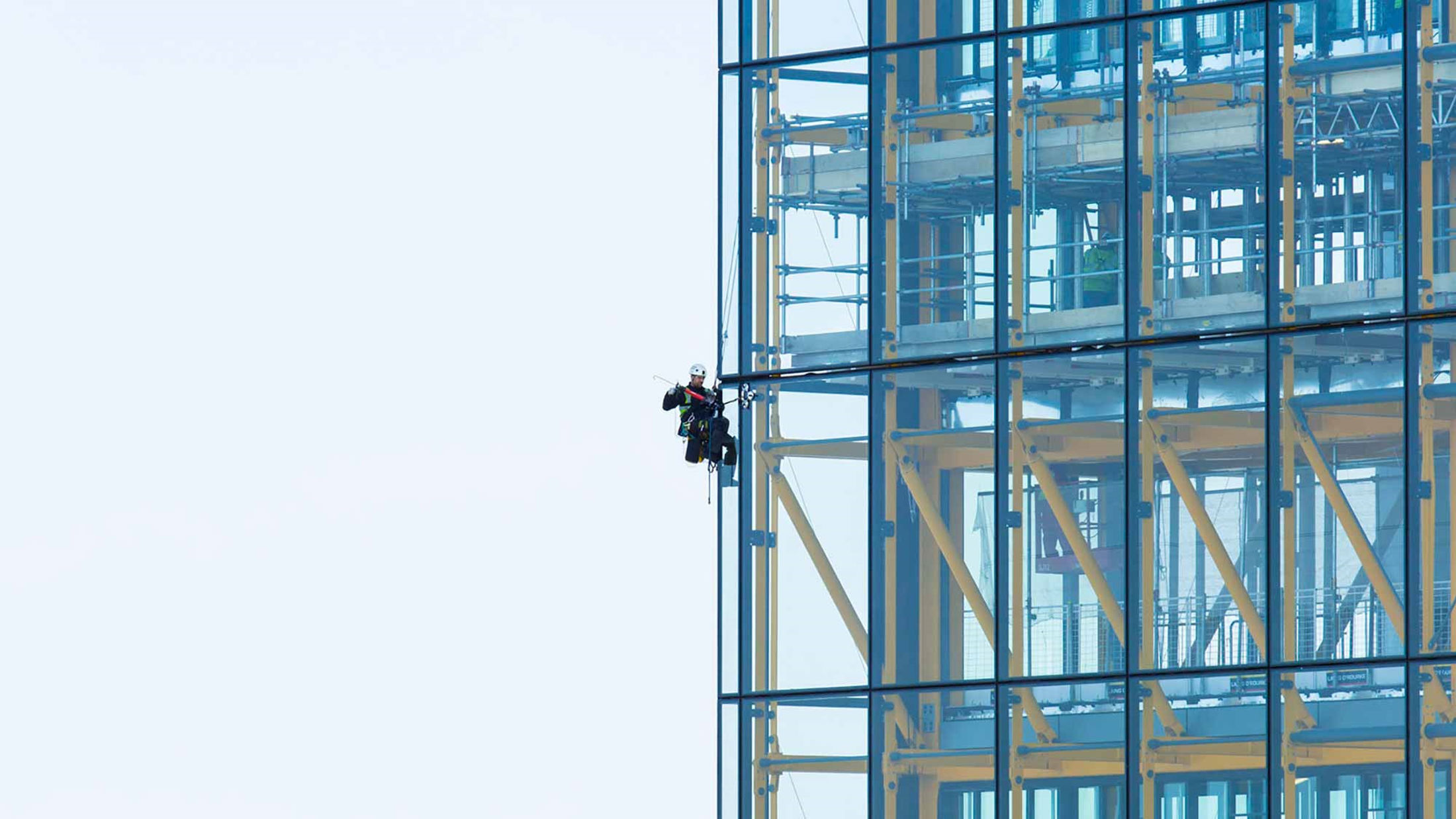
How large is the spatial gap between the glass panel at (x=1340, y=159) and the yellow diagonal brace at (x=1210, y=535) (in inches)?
76.4

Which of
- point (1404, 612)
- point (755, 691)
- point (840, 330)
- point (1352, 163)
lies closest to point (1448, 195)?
point (1352, 163)

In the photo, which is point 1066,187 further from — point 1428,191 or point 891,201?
point 1428,191

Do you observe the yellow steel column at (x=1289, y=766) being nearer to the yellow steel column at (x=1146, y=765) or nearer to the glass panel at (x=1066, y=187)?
the yellow steel column at (x=1146, y=765)

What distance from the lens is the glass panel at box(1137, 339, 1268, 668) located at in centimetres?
3831

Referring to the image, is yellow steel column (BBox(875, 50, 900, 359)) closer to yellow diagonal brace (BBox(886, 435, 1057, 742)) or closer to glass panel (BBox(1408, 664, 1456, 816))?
yellow diagonal brace (BBox(886, 435, 1057, 742))

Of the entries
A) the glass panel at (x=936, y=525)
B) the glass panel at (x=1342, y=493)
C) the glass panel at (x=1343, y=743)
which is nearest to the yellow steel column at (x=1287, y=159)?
the glass panel at (x=1342, y=493)

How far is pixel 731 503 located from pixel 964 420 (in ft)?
10.1

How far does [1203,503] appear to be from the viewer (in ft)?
127

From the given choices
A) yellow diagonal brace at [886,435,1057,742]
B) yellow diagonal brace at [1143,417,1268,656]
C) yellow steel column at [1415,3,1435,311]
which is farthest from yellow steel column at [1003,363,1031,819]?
yellow steel column at [1415,3,1435,311]

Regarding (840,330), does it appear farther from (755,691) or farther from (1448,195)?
(1448,195)

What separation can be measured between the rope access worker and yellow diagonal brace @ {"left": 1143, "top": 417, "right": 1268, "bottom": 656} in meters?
Result: 5.11

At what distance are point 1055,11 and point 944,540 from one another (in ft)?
19.9

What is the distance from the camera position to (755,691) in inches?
1608

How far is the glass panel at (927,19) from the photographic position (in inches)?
1593
